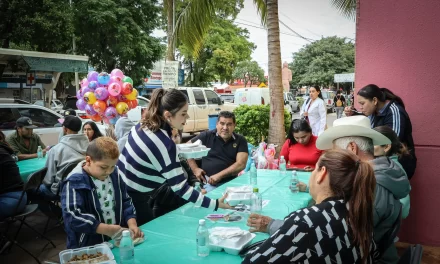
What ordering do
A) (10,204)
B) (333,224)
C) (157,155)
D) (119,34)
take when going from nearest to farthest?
(333,224) < (157,155) < (10,204) < (119,34)

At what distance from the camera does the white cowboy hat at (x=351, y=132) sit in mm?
2633

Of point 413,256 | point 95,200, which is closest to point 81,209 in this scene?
point 95,200

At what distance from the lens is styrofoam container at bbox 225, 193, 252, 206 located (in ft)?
10.3

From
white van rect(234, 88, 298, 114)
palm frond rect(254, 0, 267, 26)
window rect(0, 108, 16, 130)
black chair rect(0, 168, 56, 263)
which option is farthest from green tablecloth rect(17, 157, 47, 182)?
white van rect(234, 88, 298, 114)

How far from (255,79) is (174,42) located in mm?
32984

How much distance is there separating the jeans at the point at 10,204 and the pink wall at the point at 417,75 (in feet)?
15.4

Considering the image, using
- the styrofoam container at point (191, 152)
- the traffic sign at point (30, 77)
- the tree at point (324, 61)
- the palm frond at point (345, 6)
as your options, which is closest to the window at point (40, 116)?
the styrofoam container at point (191, 152)

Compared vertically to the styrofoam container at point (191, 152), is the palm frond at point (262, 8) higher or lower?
higher

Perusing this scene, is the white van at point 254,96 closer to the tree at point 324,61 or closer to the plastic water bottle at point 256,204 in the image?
the plastic water bottle at point 256,204

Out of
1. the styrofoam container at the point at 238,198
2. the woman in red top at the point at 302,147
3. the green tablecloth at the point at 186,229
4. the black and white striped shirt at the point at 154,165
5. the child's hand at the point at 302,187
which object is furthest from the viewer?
the woman in red top at the point at 302,147

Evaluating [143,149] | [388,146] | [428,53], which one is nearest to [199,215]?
[143,149]

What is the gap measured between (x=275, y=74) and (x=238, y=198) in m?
4.61

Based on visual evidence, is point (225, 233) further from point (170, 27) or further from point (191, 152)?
point (170, 27)

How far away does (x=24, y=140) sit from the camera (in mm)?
6234
